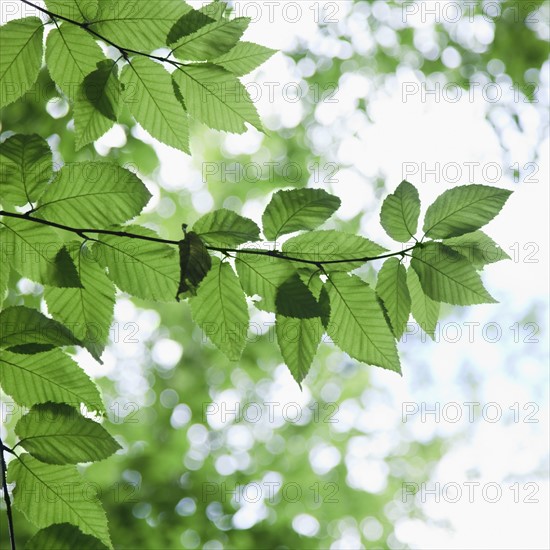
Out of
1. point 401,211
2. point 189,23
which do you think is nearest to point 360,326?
point 401,211

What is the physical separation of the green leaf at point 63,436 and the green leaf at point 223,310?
0.23 meters

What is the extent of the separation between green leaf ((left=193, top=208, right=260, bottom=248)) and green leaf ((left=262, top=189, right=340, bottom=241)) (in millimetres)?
51

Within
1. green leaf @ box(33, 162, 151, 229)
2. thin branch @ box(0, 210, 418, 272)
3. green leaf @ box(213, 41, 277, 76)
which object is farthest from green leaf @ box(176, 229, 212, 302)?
green leaf @ box(213, 41, 277, 76)

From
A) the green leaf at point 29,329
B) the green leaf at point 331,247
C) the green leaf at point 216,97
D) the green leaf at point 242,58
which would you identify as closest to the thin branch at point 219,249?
the green leaf at point 331,247

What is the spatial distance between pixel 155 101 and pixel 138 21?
134mm

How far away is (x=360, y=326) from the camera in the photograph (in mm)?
959

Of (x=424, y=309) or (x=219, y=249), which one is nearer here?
(x=219, y=249)

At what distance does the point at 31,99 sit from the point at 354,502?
4.23 m

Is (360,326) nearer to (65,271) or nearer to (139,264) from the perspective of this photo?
(139,264)

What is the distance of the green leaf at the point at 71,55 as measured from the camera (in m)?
0.98

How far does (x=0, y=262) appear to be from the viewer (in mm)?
930

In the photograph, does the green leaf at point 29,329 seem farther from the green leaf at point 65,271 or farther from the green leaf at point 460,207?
the green leaf at point 460,207

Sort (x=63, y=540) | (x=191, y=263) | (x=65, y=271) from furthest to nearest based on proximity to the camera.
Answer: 1. (x=65, y=271)
2. (x=191, y=263)
3. (x=63, y=540)

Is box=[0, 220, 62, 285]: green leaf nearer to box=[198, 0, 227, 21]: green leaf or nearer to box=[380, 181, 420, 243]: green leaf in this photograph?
box=[198, 0, 227, 21]: green leaf
